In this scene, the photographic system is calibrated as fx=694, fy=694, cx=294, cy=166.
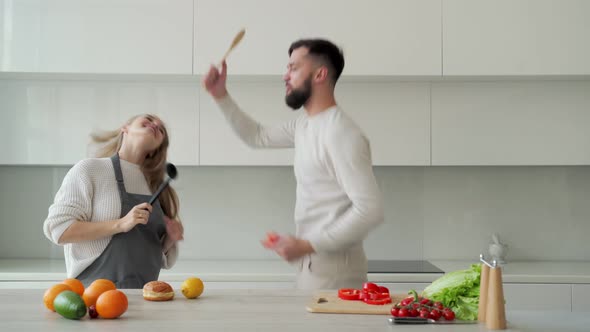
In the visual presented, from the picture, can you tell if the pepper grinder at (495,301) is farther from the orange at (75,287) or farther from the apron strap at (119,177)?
the apron strap at (119,177)

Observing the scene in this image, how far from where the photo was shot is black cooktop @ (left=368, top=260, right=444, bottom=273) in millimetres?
3357

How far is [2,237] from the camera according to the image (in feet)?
13.0

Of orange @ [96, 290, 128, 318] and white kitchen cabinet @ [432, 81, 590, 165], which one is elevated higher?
white kitchen cabinet @ [432, 81, 590, 165]

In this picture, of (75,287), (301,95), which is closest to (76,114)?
(301,95)

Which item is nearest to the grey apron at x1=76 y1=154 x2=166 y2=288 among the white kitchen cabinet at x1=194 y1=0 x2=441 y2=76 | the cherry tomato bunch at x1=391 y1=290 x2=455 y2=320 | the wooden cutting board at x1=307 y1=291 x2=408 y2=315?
the wooden cutting board at x1=307 y1=291 x2=408 y2=315

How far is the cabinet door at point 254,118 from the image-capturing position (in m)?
3.55

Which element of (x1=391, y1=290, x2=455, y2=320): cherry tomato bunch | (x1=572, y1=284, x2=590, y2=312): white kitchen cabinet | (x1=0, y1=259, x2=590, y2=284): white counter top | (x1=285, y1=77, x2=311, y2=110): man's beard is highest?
(x1=285, y1=77, x2=311, y2=110): man's beard

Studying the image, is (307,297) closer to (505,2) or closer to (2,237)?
(505,2)

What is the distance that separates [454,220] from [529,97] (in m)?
0.81

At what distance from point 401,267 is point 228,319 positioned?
197 centimetres

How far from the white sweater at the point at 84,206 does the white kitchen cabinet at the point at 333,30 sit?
3.95ft

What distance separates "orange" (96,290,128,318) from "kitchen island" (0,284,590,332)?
0.02 m

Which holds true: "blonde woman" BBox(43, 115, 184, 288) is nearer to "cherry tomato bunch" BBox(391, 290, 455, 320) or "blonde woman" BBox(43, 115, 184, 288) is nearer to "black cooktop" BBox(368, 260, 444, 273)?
"cherry tomato bunch" BBox(391, 290, 455, 320)

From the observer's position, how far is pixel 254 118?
3.56m
